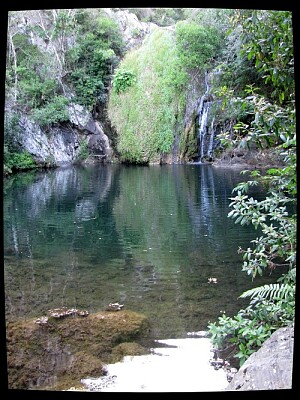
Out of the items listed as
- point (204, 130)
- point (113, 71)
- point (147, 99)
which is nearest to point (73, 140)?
point (113, 71)

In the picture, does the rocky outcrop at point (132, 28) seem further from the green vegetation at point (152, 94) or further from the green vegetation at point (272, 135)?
the green vegetation at point (272, 135)

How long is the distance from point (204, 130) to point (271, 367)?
13.5 m

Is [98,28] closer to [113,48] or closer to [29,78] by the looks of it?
[113,48]

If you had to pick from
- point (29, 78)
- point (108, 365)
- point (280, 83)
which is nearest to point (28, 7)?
point (280, 83)

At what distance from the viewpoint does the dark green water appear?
13.5ft

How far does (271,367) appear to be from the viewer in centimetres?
162

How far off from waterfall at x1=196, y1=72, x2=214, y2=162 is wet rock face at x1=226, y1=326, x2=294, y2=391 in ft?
42.9

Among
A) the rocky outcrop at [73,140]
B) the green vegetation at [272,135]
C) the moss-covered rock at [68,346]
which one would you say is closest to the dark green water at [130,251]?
the moss-covered rock at [68,346]

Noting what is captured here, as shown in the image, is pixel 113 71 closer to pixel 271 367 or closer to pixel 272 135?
pixel 272 135

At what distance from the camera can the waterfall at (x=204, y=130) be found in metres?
14.8

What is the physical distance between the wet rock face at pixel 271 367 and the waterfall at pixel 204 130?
13069mm

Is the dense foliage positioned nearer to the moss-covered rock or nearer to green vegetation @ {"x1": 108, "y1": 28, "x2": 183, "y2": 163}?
green vegetation @ {"x1": 108, "y1": 28, "x2": 183, "y2": 163}

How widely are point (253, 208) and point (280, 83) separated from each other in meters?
0.63

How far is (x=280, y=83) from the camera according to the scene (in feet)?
6.21
